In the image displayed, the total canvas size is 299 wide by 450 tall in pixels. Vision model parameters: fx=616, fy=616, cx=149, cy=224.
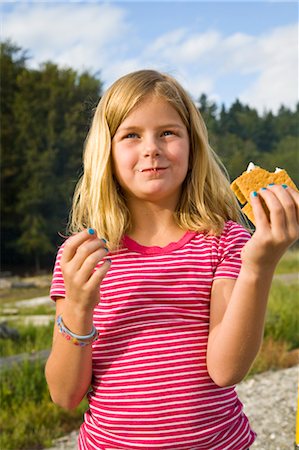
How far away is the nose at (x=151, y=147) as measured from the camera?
1.67 meters

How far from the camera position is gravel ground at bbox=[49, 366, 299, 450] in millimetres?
4027

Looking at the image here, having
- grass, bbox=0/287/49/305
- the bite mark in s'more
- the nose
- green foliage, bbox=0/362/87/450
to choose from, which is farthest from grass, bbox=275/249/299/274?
the bite mark in s'more

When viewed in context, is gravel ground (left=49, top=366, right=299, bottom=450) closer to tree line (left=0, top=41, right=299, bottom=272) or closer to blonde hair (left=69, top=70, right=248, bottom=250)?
blonde hair (left=69, top=70, right=248, bottom=250)

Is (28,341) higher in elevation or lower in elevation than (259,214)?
lower

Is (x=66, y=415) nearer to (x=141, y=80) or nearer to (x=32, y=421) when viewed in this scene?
(x=32, y=421)

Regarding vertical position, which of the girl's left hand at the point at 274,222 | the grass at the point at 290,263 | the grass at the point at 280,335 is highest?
the girl's left hand at the point at 274,222

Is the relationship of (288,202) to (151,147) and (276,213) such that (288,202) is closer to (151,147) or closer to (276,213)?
(276,213)

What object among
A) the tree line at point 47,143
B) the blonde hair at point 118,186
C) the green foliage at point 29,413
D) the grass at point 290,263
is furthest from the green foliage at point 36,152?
the blonde hair at point 118,186

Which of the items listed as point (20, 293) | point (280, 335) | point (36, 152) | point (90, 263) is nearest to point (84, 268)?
point (90, 263)

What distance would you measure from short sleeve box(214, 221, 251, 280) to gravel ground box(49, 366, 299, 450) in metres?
2.60

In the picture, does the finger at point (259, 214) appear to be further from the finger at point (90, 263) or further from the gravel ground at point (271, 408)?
the gravel ground at point (271, 408)

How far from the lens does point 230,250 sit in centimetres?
168

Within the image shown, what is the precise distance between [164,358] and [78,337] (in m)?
0.23

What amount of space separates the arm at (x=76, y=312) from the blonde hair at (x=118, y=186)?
0.75 feet
